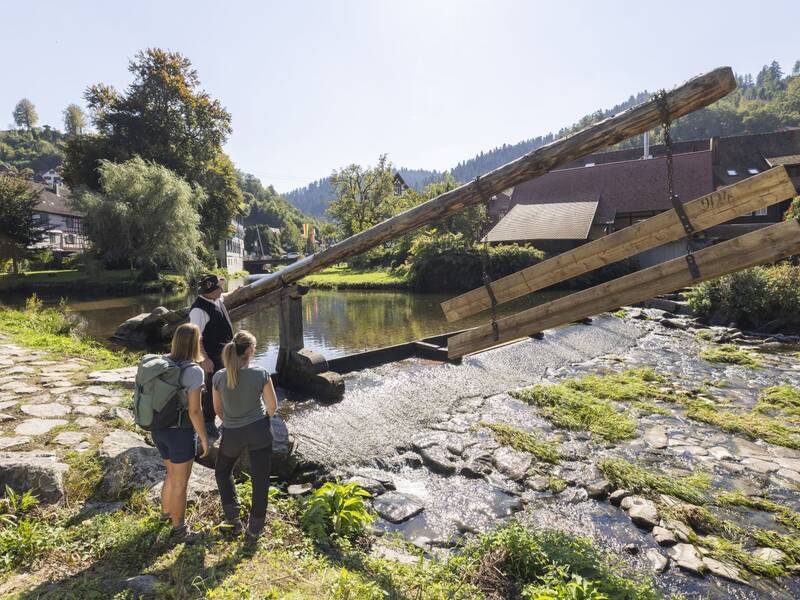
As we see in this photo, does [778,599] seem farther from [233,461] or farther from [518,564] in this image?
[233,461]

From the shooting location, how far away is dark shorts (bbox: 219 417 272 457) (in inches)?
159

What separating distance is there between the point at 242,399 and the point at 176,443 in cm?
67

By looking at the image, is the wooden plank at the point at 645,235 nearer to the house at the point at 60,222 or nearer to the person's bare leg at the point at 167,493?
the person's bare leg at the point at 167,493

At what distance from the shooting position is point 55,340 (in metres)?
11.4

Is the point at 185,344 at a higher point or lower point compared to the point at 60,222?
lower

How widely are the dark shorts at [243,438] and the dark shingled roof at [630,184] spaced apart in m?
43.1

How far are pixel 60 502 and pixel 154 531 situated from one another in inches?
40.4

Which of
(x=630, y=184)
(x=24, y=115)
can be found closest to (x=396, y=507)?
(x=630, y=184)

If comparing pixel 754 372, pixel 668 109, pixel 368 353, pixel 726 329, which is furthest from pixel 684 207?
pixel 726 329

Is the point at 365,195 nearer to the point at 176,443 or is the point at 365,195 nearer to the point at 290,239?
the point at 176,443

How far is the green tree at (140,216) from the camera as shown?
32500mm

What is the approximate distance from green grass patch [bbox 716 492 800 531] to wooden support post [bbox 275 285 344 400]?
6545mm

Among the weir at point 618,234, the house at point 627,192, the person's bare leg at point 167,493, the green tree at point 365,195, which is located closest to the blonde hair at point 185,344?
the person's bare leg at point 167,493

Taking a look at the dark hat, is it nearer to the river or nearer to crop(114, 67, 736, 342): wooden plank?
crop(114, 67, 736, 342): wooden plank
